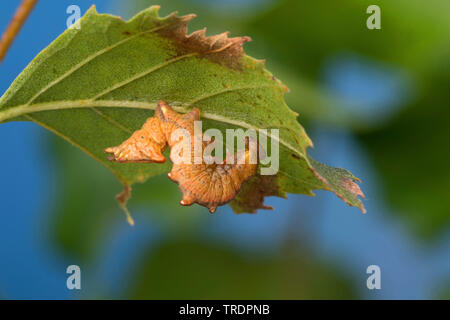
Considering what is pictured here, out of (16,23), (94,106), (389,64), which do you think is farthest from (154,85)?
(389,64)

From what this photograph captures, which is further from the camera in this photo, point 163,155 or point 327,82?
point 327,82

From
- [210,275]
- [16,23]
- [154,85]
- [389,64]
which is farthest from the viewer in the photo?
[210,275]

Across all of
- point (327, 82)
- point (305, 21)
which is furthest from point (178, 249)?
point (305, 21)

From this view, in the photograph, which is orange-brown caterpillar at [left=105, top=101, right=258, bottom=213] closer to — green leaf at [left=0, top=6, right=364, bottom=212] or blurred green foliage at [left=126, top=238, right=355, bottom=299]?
green leaf at [left=0, top=6, right=364, bottom=212]

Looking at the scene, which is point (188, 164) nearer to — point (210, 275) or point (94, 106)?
point (94, 106)

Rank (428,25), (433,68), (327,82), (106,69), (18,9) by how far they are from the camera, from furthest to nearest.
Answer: (327,82) < (428,25) < (433,68) < (106,69) < (18,9)

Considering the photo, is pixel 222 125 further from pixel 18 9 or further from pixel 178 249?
pixel 178 249

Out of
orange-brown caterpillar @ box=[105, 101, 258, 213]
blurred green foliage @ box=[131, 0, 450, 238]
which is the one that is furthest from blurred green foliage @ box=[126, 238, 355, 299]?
orange-brown caterpillar @ box=[105, 101, 258, 213]
